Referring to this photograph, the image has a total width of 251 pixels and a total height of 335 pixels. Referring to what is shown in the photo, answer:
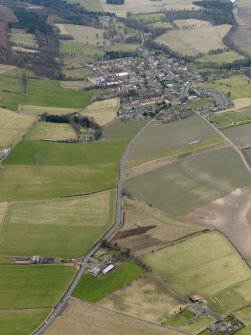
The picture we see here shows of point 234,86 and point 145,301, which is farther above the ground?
point 234,86

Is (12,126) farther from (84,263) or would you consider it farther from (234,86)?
(234,86)

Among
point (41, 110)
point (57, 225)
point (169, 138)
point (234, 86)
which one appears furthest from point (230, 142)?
point (57, 225)

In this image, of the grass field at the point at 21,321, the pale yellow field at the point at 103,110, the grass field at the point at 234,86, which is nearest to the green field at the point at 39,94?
the pale yellow field at the point at 103,110

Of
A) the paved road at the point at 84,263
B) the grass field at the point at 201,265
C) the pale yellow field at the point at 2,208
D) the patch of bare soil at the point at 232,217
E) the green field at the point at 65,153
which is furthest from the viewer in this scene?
the green field at the point at 65,153

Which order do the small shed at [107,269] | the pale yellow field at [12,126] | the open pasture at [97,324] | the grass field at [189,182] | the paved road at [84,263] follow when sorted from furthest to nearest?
1. the pale yellow field at [12,126]
2. the grass field at [189,182]
3. the small shed at [107,269]
4. the paved road at [84,263]
5. the open pasture at [97,324]

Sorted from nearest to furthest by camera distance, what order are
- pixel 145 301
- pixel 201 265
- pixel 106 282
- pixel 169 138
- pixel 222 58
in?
1. pixel 145 301
2. pixel 106 282
3. pixel 201 265
4. pixel 169 138
5. pixel 222 58

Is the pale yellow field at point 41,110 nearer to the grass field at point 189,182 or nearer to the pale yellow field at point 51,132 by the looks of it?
the pale yellow field at point 51,132
